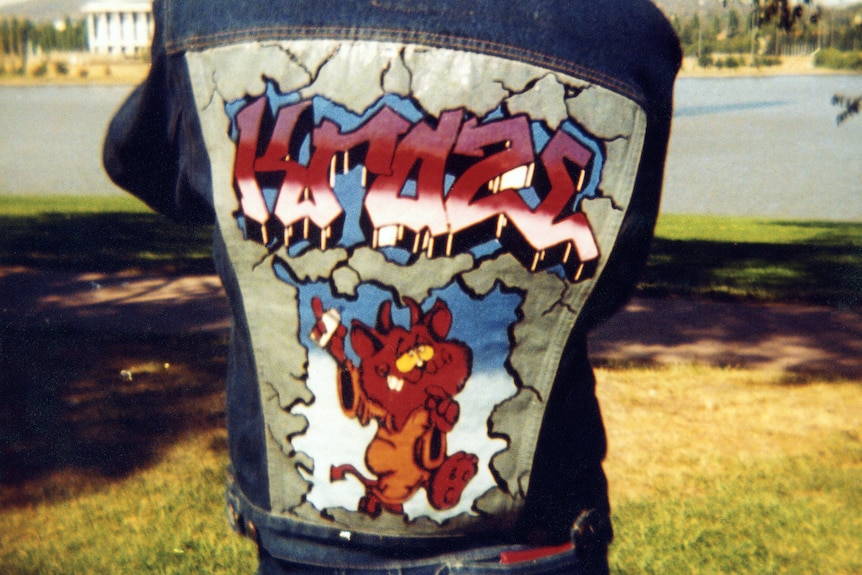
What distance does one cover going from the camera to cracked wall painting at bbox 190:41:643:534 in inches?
47.6

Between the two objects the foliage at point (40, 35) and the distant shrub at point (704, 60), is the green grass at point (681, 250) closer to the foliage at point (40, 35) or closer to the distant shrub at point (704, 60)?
the foliage at point (40, 35)

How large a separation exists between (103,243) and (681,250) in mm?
5600

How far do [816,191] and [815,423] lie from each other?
1033cm

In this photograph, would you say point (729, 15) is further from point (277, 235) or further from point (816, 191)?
point (816, 191)

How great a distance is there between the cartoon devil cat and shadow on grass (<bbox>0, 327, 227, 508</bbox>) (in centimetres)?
288

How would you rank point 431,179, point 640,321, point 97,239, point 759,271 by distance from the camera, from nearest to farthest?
point 431,179 < point 640,321 < point 759,271 < point 97,239

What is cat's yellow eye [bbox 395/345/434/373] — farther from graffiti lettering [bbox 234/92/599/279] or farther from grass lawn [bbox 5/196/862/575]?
grass lawn [bbox 5/196/862/575]

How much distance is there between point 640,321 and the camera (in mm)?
6211

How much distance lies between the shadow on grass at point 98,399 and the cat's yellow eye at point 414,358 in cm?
295

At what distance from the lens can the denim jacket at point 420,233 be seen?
1200 millimetres

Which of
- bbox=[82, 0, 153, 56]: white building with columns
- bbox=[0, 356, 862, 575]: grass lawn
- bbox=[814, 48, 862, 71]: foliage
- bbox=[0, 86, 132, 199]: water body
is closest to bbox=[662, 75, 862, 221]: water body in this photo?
bbox=[814, 48, 862, 71]: foliage

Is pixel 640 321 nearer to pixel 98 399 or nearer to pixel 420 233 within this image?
pixel 98 399

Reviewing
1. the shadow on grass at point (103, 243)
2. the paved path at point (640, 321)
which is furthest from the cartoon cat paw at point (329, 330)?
the shadow on grass at point (103, 243)

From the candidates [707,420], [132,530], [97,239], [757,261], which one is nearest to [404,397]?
[132,530]
